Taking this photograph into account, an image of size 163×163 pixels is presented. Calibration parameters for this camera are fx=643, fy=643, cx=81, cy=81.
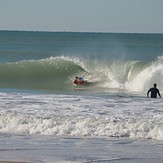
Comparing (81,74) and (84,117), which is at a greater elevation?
(81,74)

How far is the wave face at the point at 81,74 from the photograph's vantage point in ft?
106

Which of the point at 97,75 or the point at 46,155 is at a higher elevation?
the point at 97,75

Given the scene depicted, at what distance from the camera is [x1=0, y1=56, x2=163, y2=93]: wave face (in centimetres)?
3225

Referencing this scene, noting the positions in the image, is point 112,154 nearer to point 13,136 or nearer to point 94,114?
point 13,136

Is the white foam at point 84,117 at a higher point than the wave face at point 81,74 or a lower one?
lower

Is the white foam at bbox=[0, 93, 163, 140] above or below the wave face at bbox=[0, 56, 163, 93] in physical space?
below

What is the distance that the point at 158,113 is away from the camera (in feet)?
54.9

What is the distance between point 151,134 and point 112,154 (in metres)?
2.44

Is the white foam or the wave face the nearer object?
the white foam

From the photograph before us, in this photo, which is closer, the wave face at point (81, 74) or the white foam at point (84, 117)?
the white foam at point (84, 117)

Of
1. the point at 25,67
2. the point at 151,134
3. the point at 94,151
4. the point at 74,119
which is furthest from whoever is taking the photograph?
the point at 25,67

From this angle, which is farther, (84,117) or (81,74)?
(81,74)

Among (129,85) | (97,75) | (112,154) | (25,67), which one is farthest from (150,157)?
(25,67)

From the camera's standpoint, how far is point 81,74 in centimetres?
3797
